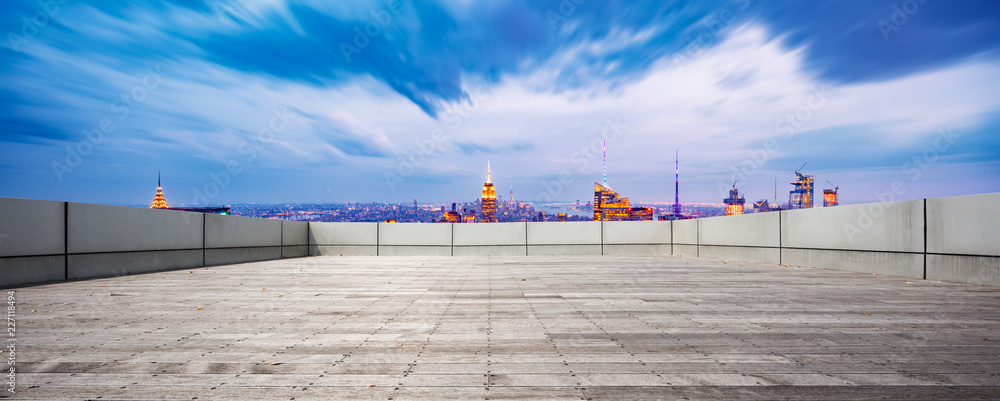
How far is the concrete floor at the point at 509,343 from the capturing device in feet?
8.84

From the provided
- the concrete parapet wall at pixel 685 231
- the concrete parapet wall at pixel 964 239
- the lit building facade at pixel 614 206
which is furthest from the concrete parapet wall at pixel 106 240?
the lit building facade at pixel 614 206

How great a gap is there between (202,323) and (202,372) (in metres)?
1.66

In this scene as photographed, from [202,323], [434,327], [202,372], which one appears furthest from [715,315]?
[202,323]

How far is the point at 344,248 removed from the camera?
1519cm

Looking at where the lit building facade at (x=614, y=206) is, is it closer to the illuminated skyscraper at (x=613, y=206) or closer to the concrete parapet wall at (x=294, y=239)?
the illuminated skyscraper at (x=613, y=206)

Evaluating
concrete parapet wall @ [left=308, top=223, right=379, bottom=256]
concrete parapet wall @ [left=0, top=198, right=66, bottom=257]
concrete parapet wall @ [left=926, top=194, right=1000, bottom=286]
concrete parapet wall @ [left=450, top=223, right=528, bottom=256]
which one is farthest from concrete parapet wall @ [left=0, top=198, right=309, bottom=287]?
concrete parapet wall @ [left=926, top=194, right=1000, bottom=286]

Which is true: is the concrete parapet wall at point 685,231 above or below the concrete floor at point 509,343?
above

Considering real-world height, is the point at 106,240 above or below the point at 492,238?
above

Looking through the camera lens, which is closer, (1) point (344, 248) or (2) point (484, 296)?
(2) point (484, 296)

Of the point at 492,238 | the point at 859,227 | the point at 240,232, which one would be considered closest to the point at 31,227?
the point at 240,232

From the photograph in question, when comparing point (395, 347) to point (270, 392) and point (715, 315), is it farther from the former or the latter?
point (715, 315)

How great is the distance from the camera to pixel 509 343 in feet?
11.9

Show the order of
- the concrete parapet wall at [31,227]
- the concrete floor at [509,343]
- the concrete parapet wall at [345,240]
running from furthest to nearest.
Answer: the concrete parapet wall at [345,240] → the concrete parapet wall at [31,227] → the concrete floor at [509,343]

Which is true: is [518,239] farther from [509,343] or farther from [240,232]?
[509,343]
